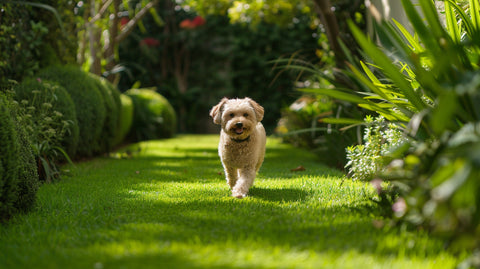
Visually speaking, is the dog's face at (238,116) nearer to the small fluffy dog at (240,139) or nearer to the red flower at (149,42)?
the small fluffy dog at (240,139)

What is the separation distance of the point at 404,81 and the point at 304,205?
1.17 m

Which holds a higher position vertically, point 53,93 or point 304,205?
point 53,93

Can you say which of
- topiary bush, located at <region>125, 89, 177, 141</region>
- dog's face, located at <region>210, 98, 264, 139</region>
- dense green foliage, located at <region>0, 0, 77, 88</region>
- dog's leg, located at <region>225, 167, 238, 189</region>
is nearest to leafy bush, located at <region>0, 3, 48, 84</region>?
dense green foliage, located at <region>0, 0, 77, 88</region>

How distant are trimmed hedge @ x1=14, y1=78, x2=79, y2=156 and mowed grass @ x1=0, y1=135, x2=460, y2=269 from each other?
4.01 ft

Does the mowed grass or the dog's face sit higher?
the dog's face

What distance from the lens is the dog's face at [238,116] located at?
12.6 ft

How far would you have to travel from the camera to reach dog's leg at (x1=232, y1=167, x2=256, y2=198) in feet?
12.4

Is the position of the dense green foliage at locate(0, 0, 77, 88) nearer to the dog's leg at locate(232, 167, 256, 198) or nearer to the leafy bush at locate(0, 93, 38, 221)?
the leafy bush at locate(0, 93, 38, 221)

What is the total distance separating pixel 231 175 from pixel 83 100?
322 cm

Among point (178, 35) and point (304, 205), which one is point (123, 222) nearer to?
point (304, 205)

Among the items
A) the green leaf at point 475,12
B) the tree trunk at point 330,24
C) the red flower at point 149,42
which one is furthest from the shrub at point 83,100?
the red flower at point 149,42

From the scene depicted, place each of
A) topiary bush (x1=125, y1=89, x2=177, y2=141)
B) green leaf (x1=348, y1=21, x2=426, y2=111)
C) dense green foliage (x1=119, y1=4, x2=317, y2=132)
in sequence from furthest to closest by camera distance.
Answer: dense green foliage (x1=119, y1=4, x2=317, y2=132), topiary bush (x1=125, y1=89, x2=177, y2=141), green leaf (x1=348, y1=21, x2=426, y2=111)

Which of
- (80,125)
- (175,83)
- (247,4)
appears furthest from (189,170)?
(175,83)

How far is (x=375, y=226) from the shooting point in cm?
252
